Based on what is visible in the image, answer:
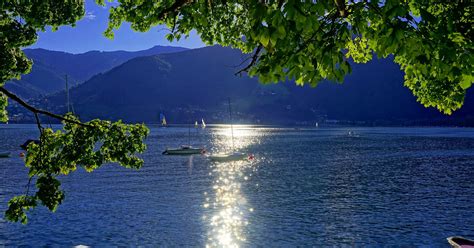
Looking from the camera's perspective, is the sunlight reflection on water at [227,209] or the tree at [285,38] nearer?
the tree at [285,38]

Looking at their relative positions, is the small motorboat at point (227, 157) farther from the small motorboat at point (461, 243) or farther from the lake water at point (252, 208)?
the small motorboat at point (461, 243)

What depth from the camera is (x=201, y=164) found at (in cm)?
11012

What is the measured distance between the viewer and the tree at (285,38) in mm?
6199

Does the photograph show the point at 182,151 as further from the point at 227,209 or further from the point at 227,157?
the point at 227,209

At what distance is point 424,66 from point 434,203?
56124mm

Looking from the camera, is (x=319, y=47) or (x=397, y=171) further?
(x=397, y=171)

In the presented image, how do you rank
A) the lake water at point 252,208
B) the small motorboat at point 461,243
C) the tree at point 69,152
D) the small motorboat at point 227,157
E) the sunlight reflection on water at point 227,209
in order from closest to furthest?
the tree at point 69,152 < the small motorboat at point 461,243 < the lake water at point 252,208 < the sunlight reflection on water at point 227,209 < the small motorboat at point 227,157

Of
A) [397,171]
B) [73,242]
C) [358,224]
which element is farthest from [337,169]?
[73,242]

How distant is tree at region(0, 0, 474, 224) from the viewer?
244 inches

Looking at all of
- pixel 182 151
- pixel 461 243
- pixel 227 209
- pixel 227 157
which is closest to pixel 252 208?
pixel 227 209

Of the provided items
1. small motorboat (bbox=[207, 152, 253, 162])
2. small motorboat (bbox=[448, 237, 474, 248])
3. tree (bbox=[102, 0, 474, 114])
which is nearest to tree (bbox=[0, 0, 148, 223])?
tree (bbox=[102, 0, 474, 114])

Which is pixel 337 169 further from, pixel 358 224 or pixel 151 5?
pixel 151 5

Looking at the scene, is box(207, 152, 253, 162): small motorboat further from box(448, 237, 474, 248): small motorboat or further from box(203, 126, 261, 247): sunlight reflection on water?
box(448, 237, 474, 248): small motorboat

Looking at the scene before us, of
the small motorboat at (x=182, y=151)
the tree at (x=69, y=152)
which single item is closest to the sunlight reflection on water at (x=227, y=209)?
the tree at (x=69, y=152)
